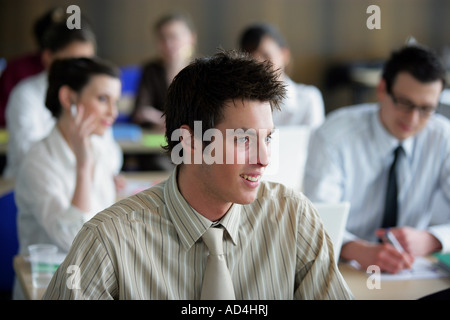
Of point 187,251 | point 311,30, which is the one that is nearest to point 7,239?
point 187,251

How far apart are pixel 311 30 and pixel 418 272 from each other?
5.26 metres

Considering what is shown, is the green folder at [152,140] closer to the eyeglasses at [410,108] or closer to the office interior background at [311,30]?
the eyeglasses at [410,108]

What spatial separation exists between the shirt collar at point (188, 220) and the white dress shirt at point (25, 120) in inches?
78.5

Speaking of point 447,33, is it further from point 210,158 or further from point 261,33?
point 210,158

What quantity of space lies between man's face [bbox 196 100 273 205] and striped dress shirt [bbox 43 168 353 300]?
0.11 metres

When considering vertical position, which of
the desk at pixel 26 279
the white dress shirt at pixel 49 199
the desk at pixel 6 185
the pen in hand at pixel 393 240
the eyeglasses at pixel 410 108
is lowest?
the pen in hand at pixel 393 240

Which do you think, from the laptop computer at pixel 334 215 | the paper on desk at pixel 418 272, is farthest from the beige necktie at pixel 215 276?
the paper on desk at pixel 418 272

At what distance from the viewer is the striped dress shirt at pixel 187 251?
1.30m

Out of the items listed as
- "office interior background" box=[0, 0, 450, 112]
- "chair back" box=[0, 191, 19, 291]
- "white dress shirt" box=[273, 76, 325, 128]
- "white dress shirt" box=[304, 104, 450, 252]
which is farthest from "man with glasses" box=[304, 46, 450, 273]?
"office interior background" box=[0, 0, 450, 112]

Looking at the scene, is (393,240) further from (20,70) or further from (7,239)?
(20,70)

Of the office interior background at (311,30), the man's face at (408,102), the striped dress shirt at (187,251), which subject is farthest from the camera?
the office interior background at (311,30)

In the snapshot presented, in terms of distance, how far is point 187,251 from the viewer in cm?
139

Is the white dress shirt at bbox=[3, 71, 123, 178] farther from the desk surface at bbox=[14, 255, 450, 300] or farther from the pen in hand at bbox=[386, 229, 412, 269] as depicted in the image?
the pen in hand at bbox=[386, 229, 412, 269]

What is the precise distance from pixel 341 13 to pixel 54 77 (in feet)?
16.1
